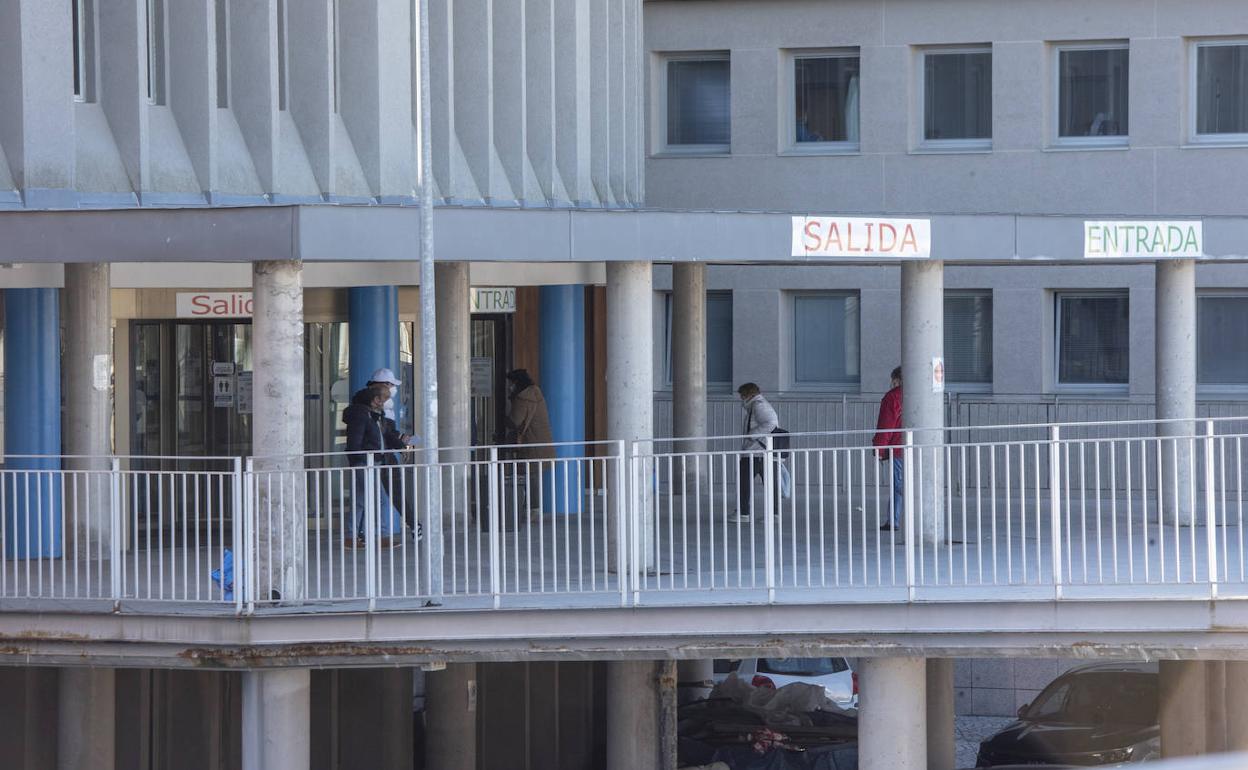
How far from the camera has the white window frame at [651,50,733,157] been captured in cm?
2497

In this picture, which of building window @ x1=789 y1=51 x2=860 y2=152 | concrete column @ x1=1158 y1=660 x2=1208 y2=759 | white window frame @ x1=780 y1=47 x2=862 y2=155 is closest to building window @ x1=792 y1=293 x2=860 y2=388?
white window frame @ x1=780 y1=47 x2=862 y2=155

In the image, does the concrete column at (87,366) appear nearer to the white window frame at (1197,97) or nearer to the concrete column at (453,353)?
the concrete column at (453,353)

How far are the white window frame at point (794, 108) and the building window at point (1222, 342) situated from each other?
16.4 feet

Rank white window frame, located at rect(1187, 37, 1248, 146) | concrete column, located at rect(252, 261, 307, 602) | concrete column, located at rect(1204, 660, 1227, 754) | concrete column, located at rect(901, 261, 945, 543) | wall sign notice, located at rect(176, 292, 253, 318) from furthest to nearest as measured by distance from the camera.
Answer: white window frame, located at rect(1187, 37, 1248, 146) → wall sign notice, located at rect(176, 292, 253, 318) → concrete column, located at rect(901, 261, 945, 543) → concrete column, located at rect(1204, 660, 1227, 754) → concrete column, located at rect(252, 261, 307, 602)

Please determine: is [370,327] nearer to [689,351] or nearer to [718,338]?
[689,351]

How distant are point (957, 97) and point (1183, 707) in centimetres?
1129

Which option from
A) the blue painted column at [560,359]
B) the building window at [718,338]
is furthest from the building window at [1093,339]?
the blue painted column at [560,359]

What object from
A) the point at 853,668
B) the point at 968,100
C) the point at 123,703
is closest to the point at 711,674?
the point at 853,668

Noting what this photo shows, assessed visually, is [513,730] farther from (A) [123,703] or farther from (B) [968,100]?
(B) [968,100]

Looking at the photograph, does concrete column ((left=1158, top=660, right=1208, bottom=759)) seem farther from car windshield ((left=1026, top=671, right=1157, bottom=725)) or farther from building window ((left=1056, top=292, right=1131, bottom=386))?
building window ((left=1056, top=292, right=1131, bottom=386))

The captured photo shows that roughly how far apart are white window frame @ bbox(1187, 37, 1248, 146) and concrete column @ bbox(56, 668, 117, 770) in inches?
611

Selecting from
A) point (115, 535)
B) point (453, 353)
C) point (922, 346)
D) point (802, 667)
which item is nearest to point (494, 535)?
point (115, 535)

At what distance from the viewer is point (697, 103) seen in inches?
990

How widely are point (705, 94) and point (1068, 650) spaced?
14.3 metres
